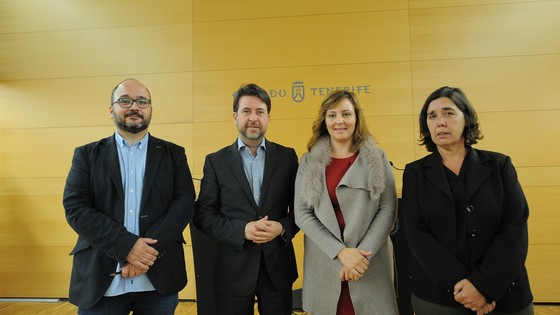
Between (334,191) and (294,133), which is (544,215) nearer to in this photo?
(294,133)

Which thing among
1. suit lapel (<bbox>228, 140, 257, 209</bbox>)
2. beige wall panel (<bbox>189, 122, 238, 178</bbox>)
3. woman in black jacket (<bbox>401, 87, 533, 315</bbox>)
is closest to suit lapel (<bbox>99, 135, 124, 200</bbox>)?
suit lapel (<bbox>228, 140, 257, 209</bbox>)

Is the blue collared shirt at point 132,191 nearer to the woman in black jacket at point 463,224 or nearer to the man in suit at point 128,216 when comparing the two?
the man in suit at point 128,216

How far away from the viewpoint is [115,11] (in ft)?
14.3

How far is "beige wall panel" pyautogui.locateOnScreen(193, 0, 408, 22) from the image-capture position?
409cm

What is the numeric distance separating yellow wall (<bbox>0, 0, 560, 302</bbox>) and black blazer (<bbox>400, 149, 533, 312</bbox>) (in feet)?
7.62

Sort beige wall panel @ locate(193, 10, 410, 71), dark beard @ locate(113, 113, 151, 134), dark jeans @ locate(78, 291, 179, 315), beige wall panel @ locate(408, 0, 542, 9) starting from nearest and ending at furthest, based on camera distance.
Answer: dark jeans @ locate(78, 291, 179, 315)
dark beard @ locate(113, 113, 151, 134)
beige wall panel @ locate(408, 0, 542, 9)
beige wall panel @ locate(193, 10, 410, 71)

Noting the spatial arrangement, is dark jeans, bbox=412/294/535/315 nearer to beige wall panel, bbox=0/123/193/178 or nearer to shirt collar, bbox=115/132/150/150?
shirt collar, bbox=115/132/150/150

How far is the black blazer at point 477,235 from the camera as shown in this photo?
152 cm

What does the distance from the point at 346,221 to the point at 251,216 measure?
1.76ft

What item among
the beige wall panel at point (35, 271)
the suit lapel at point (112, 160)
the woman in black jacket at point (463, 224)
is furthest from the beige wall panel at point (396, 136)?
the beige wall panel at point (35, 271)

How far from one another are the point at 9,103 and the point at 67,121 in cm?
84

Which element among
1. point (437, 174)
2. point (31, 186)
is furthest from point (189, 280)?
point (437, 174)

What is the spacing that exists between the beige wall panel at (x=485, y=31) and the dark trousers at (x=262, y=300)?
3188 mm

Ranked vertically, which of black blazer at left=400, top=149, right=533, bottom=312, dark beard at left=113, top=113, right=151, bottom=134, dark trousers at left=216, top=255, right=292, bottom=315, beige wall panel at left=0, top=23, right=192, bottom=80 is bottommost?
dark trousers at left=216, top=255, right=292, bottom=315
